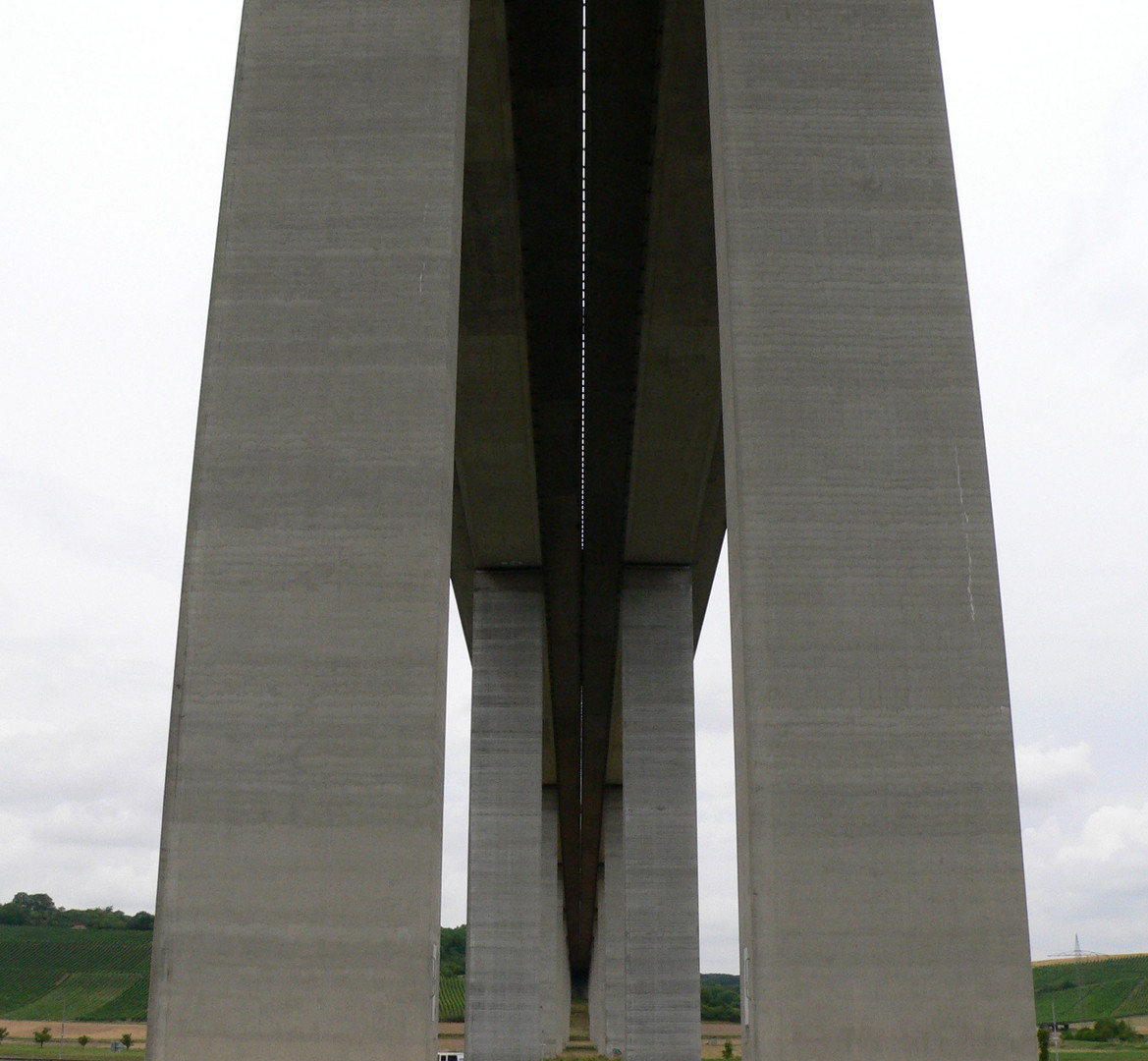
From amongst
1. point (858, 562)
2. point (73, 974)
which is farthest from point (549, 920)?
point (73, 974)

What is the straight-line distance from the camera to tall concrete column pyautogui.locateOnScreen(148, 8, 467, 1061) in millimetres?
8430

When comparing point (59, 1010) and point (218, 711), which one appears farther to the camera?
point (59, 1010)

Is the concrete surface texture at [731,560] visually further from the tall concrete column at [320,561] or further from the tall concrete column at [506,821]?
the tall concrete column at [506,821]

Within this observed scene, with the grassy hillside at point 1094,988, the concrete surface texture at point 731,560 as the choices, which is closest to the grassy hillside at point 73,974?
the grassy hillside at point 1094,988

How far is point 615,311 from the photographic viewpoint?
18859mm

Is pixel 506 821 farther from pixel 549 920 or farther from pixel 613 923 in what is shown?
pixel 549 920

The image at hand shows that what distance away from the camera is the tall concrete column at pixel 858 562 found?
834 cm

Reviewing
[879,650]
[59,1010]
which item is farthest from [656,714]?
[59,1010]

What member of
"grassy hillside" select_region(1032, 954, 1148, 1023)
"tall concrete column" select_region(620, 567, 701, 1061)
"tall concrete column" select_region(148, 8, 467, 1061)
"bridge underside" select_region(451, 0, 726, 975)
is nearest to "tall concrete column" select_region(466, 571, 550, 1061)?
"bridge underside" select_region(451, 0, 726, 975)

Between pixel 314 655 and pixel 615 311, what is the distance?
1102cm

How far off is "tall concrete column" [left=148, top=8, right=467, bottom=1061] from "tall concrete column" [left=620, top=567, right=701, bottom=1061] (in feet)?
55.0

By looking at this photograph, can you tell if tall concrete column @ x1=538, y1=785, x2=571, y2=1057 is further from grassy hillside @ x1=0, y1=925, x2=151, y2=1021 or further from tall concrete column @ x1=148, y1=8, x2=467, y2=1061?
tall concrete column @ x1=148, y1=8, x2=467, y2=1061

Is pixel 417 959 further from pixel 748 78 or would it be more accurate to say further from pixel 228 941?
pixel 748 78

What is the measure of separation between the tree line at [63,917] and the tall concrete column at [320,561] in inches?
3551
